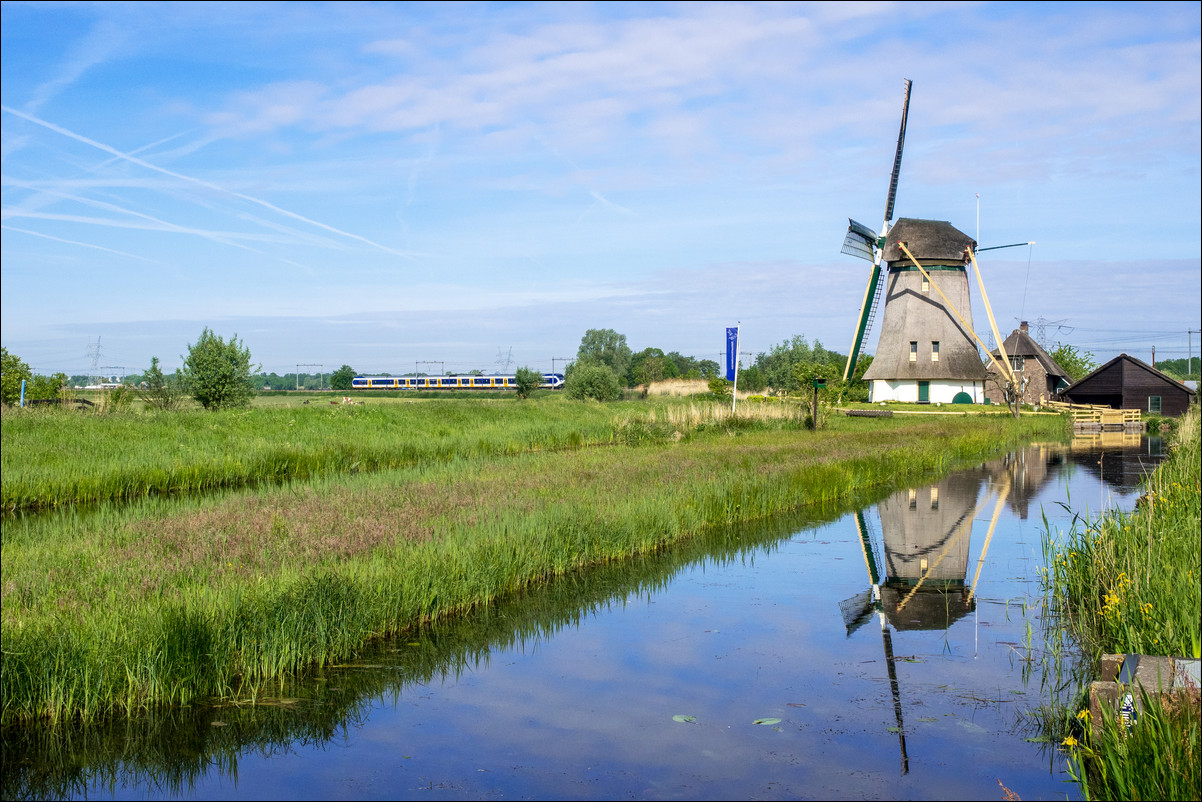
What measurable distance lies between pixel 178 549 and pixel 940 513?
12695mm

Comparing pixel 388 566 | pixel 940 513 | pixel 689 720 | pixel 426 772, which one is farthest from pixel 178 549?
pixel 940 513

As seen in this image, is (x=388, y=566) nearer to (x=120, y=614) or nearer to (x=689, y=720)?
(x=120, y=614)

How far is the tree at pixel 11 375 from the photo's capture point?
3775cm

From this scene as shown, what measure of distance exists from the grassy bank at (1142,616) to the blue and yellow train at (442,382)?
70283 millimetres

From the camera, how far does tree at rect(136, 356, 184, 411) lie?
97.3ft

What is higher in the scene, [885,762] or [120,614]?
[120,614]

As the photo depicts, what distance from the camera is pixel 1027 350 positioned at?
67.9 metres

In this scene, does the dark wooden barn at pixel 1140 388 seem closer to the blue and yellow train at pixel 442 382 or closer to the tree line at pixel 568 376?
the tree line at pixel 568 376

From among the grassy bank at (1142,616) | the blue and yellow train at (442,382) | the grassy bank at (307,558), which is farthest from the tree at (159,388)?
the blue and yellow train at (442,382)

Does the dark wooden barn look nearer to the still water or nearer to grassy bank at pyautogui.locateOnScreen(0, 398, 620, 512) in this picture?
grassy bank at pyautogui.locateOnScreen(0, 398, 620, 512)

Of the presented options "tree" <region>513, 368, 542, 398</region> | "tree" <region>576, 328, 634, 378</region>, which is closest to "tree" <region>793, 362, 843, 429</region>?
"tree" <region>513, 368, 542, 398</region>

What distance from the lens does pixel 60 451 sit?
19422mm

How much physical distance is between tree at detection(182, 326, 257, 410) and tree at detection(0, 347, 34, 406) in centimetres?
1036

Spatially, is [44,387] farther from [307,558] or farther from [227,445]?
[307,558]
